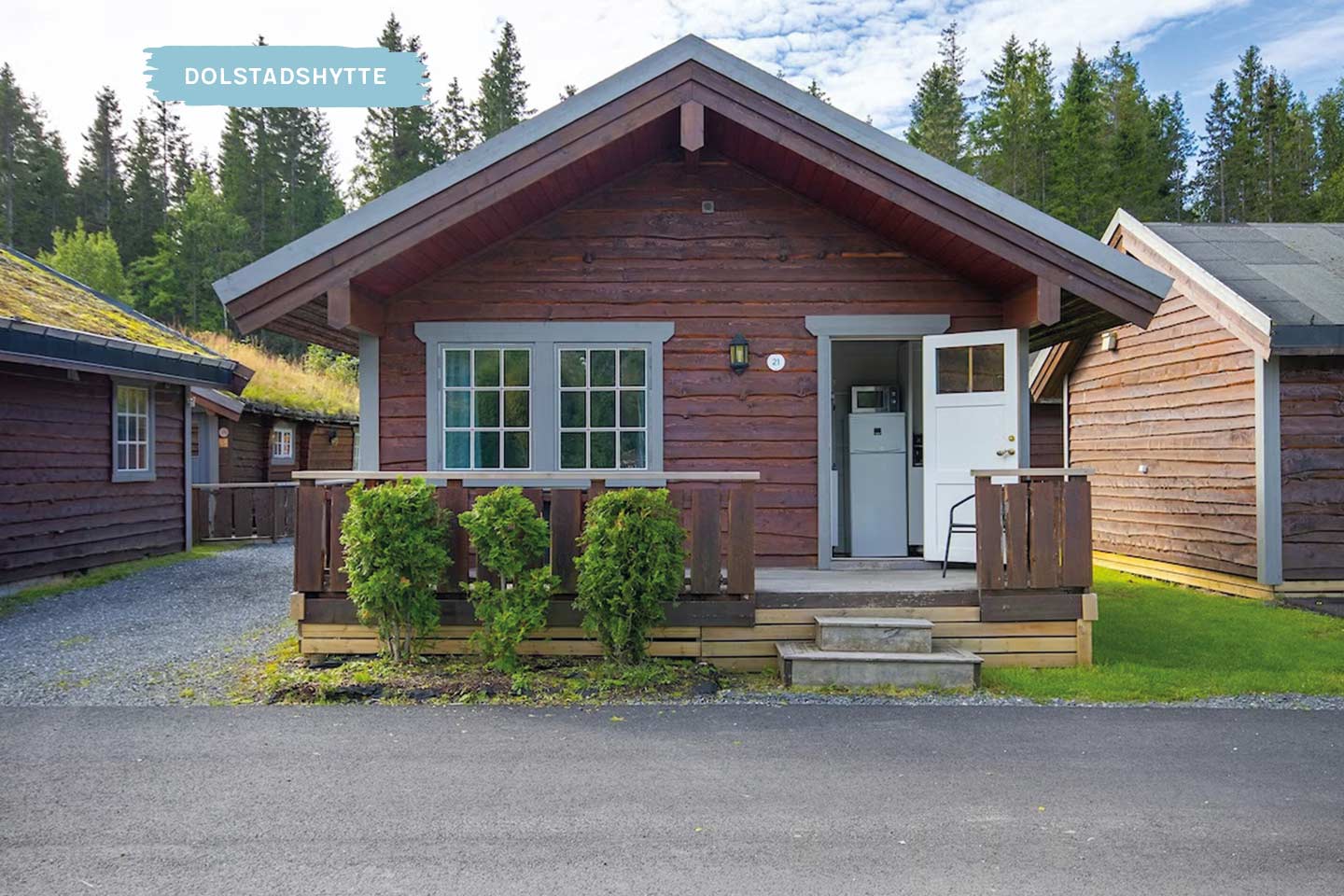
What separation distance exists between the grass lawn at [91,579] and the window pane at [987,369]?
9.05 metres

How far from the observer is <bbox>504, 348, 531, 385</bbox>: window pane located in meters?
7.80

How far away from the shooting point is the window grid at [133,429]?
1248cm

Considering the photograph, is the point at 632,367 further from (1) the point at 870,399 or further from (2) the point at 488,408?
(1) the point at 870,399

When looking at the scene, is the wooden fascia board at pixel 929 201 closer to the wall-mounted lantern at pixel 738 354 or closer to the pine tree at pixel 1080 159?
the wall-mounted lantern at pixel 738 354

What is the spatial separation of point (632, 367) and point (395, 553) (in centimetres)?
270

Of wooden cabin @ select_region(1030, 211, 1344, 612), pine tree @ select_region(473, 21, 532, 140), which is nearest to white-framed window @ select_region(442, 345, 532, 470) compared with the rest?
wooden cabin @ select_region(1030, 211, 1344, 612)

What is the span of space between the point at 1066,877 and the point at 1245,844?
86 centimetres

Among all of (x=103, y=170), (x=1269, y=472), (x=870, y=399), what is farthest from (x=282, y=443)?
(x=103, y=170)

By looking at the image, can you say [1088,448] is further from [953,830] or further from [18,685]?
[18,685]

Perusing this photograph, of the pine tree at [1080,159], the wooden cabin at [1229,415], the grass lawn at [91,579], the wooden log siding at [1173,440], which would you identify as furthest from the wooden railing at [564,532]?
the pine tree at [1080,159]

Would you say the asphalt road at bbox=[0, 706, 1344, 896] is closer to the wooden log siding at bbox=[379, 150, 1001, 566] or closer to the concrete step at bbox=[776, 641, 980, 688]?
the concrete step at bbox=[776, 641, 980, 688]

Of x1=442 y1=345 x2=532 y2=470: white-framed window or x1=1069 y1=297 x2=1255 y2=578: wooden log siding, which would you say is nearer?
x1=442 y1=345 x2=532 y2=470: white-framed window

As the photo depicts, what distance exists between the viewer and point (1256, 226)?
41.1ft

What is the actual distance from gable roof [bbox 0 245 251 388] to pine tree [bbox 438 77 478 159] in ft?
89.3
